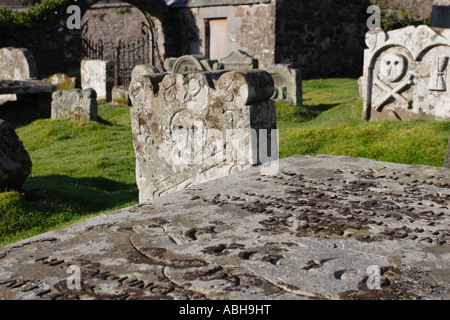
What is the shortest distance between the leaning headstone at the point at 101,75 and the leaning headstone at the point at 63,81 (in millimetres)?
701

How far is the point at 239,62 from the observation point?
42.9 feet

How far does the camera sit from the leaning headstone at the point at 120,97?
44.7 ft

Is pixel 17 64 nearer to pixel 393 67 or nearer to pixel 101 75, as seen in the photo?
pixel 101 75

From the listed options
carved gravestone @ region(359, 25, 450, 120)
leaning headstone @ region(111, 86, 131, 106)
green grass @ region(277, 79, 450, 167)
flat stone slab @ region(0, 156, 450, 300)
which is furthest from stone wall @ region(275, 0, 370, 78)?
flat stone slab @ region(0, 156, 450, 300)

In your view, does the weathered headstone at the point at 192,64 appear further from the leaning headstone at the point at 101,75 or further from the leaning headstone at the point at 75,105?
the leaning headstone at the point at 75,105

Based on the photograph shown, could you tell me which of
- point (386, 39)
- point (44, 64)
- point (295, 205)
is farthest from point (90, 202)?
point (44, 64)

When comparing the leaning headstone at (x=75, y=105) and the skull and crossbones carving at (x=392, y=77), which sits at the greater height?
the skull and crossbones carving at (x=392, y=77)

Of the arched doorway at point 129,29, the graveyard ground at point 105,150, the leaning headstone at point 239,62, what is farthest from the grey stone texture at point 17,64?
the leaning headstone at point 239,62

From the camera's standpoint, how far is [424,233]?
9.91ft

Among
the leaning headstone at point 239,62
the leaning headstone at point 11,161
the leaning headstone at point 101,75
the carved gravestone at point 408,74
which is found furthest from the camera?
the leaning headstone at point 101,75

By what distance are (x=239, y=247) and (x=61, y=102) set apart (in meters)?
10.1

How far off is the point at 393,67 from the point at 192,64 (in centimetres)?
567

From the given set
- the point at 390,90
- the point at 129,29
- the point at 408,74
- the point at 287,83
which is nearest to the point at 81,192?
the point at 390,90

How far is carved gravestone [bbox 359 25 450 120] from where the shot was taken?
8859 mm
